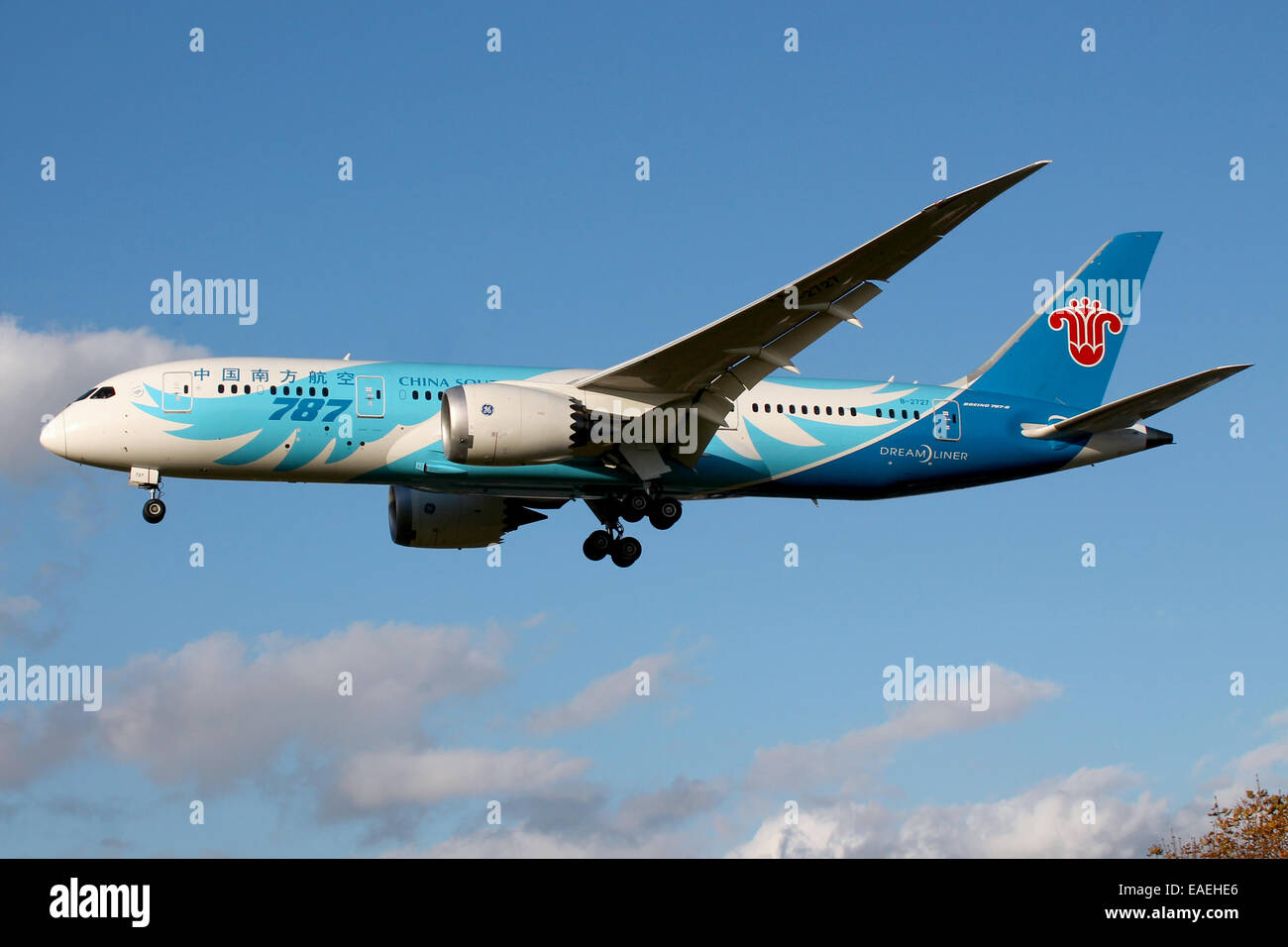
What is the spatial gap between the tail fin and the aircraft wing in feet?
27.4

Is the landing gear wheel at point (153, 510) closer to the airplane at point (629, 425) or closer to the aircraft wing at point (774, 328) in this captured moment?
the airplane at point (629, 425)

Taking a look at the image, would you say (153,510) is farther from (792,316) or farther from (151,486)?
(792,316)

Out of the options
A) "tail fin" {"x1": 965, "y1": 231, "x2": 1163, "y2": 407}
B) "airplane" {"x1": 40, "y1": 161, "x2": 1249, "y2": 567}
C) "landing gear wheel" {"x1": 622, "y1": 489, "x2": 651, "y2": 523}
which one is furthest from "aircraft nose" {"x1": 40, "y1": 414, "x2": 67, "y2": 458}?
"tail fin" {"x1": 965, "y1": 231, "x2": 1163, "y2": 407}

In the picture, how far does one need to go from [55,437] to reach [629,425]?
12382 millimetres

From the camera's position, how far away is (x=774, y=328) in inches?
1258

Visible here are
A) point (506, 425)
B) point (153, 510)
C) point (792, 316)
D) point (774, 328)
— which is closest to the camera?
point (792, 316)

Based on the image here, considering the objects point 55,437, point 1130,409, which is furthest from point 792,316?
point 55,437

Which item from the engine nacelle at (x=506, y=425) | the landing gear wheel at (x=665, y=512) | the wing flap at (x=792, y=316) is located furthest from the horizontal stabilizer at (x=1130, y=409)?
the engine nacelle at (x=506, y=425)

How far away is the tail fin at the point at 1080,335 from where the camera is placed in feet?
130

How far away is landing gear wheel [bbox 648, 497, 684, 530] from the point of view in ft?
118
